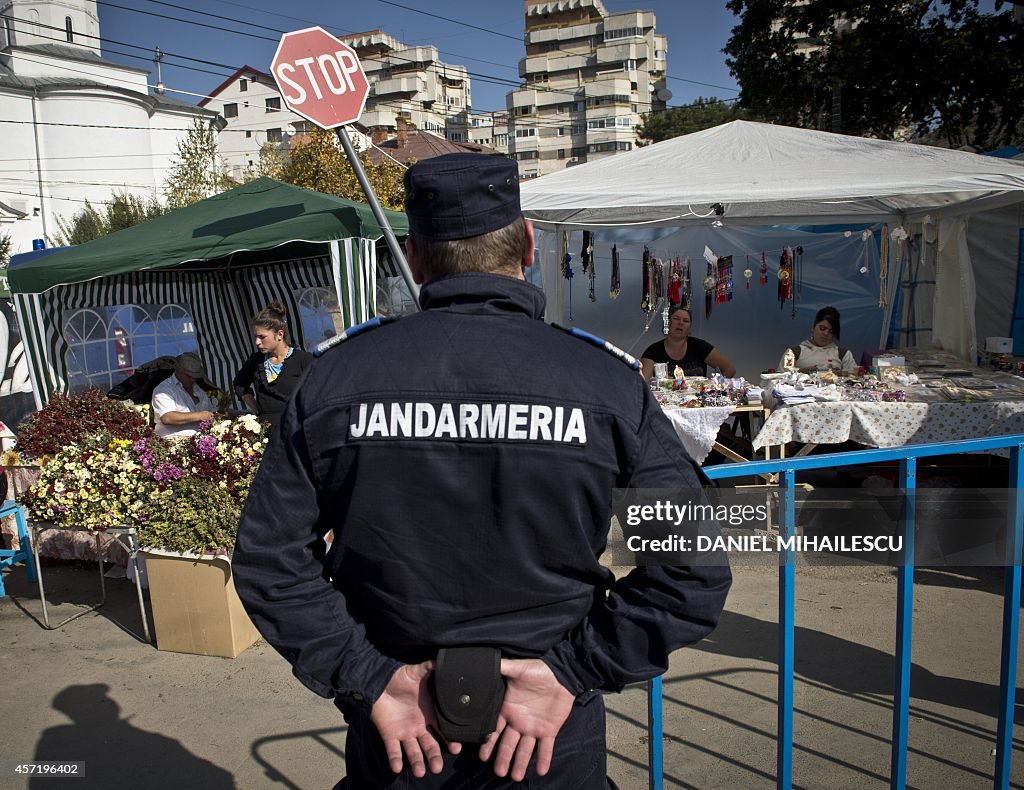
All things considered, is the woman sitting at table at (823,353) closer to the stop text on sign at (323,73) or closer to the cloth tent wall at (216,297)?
the cloth tent wall at (216,297)

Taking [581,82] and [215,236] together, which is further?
[581,82]

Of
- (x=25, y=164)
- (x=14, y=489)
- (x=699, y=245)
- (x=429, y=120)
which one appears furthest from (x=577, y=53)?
(x=14, y=489)

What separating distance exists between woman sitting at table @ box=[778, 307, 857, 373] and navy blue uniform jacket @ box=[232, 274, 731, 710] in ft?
19.5

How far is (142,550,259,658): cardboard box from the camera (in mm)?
3898

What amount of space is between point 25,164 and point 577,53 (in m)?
63.4

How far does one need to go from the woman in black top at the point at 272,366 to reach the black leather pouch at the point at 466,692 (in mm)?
4443

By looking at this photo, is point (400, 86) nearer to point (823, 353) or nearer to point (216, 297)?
point (216, 297)

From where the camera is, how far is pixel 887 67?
16.3 meters

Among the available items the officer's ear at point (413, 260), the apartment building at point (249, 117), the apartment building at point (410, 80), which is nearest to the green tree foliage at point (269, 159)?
the officer's ear at point (413, 260)

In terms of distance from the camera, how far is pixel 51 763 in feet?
10.1

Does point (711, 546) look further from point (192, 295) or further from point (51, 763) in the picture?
point (192, 295)

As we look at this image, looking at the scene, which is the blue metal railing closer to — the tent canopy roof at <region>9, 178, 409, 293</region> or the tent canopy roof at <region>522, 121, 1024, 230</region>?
the tent canopy roof at <region>522, 121, 1024, 230</region>

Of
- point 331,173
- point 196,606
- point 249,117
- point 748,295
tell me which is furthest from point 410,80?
point 196,606

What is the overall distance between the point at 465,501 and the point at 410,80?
276 feet
